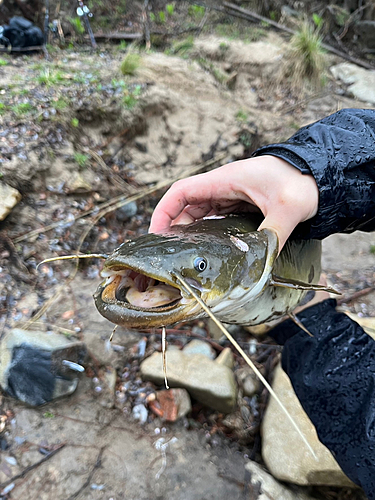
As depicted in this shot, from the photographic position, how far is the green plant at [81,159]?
122 inches

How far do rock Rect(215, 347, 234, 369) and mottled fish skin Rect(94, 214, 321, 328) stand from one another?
90 cm

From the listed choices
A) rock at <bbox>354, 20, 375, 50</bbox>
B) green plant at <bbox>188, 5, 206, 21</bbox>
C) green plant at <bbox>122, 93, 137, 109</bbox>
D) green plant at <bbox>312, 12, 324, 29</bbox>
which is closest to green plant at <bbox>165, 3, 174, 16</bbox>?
green plant at <bbox>188, 5, 206, 21</bbox>

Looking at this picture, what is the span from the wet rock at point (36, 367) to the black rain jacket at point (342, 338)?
1.22 m

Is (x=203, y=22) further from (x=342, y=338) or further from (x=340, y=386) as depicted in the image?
(x=340, y=386)

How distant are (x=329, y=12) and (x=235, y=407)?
7.99 meters

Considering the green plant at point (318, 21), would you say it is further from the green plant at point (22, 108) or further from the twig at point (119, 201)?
the green plant at point (22, 108)

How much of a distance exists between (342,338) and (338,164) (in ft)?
2.72

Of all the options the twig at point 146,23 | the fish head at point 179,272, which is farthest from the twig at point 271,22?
the fish head at point 179,272

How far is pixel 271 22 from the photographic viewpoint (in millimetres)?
6797

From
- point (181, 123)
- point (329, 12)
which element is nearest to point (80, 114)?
point (181, 123)

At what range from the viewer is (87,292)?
262 cm

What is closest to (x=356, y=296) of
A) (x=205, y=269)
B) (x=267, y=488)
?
(x=267, y=488)

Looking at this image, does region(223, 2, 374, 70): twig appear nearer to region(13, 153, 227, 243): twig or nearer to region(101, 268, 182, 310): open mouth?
region(13, 153, 227, 243): twig

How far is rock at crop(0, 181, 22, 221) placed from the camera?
2543 millimetres
